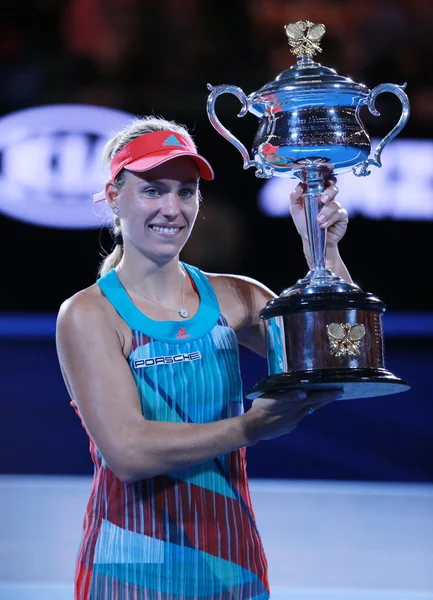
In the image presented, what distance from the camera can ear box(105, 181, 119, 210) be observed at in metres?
1.87

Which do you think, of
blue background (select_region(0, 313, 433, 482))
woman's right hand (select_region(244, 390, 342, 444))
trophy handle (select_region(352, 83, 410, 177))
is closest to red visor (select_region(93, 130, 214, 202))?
trophy handle (select_region(352, 83, 410, 177))

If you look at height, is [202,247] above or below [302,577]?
above

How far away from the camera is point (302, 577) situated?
3.09m

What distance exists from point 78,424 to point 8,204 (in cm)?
133

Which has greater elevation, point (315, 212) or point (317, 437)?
point (315, 212)

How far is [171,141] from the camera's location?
184cm

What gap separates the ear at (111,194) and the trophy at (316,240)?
257 mm

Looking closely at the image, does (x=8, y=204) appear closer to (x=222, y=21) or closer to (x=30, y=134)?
(x=30, y=134)

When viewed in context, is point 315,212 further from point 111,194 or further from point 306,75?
point 111,194

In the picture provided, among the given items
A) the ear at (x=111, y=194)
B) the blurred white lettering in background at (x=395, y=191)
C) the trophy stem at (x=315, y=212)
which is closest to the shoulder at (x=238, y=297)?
the trophy stem at (x=315, y=212)

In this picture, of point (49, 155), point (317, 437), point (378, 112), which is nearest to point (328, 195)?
point (378, 112)

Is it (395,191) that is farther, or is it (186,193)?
(395,191)

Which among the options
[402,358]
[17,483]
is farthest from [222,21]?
[17,483]

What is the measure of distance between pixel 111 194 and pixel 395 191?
12.0ft
